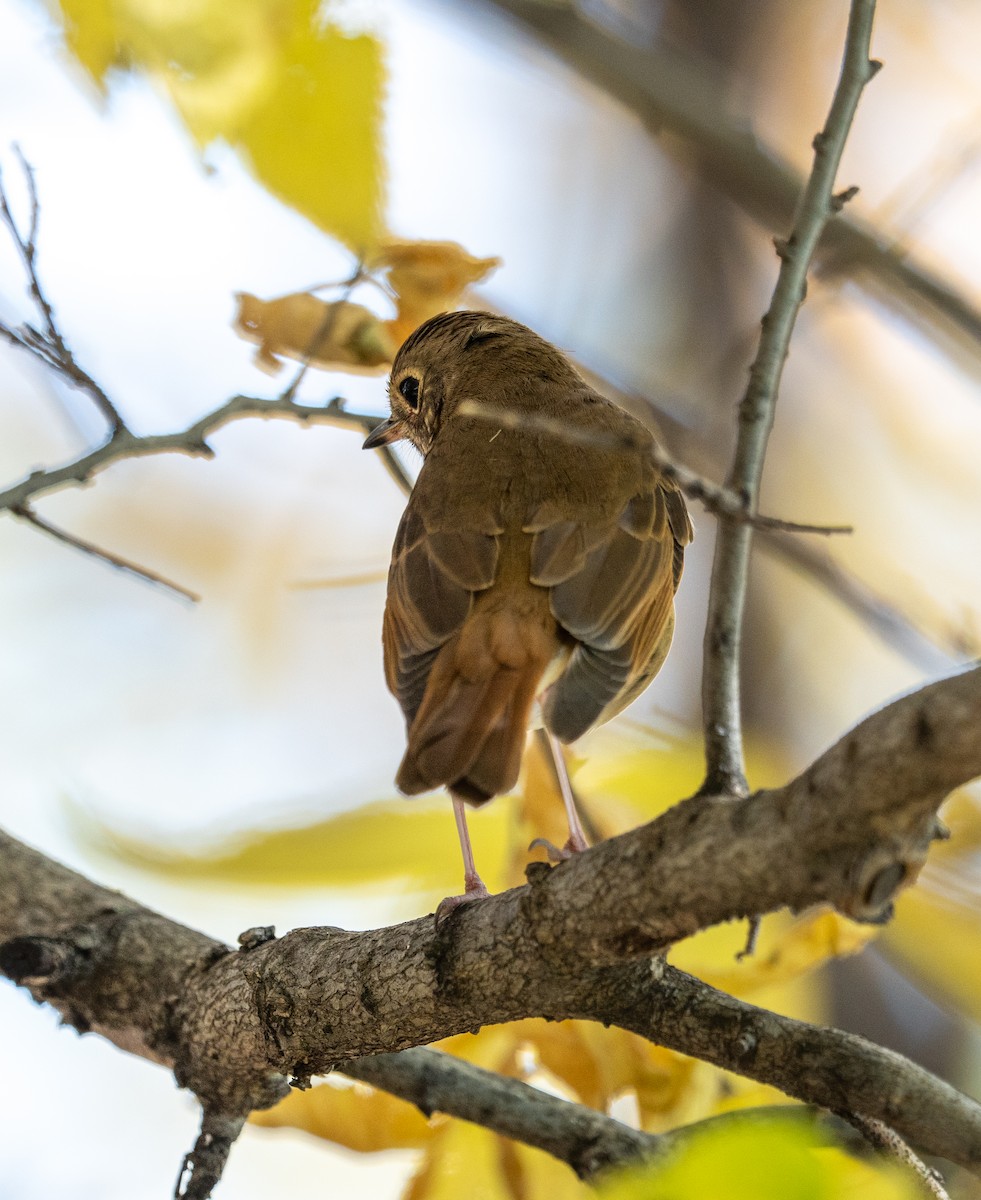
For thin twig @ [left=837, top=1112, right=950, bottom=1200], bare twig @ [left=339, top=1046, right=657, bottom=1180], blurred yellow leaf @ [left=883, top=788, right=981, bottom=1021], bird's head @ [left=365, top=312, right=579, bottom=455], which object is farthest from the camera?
bird's head @ [left=365, top=312, right=579, bottom=455]

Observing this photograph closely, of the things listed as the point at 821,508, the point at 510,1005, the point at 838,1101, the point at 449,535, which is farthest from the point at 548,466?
the point at 821,508

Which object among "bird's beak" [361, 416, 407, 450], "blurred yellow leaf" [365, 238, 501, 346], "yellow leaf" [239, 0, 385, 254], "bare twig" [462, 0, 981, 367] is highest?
"bare twig" [462, 0, 981, 367]

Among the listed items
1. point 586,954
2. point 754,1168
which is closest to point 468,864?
point 586,954

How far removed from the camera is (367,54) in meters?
2.13

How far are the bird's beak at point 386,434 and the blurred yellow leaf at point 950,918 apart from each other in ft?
5.95

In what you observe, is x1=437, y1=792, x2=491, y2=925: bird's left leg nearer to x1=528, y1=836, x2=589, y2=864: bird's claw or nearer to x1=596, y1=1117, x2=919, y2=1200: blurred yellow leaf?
x1=528, y1=836, x2=589, y2=864: bird's claw

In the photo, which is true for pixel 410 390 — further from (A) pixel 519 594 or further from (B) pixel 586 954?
(B) pixel 586 954

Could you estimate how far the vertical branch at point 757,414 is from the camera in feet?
6.06

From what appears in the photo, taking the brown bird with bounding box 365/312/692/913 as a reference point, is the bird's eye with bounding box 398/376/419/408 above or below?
above

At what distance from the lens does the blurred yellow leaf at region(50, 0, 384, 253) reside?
6.73ft

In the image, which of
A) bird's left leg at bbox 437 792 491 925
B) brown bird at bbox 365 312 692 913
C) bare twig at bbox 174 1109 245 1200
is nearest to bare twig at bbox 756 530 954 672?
brown bird at bbox 365 312 692 913

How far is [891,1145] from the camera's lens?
1.78 m

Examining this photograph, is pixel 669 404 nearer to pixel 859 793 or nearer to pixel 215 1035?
pixel 215 1035

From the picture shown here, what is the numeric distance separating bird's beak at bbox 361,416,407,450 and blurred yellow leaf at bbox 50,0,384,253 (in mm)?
1291
